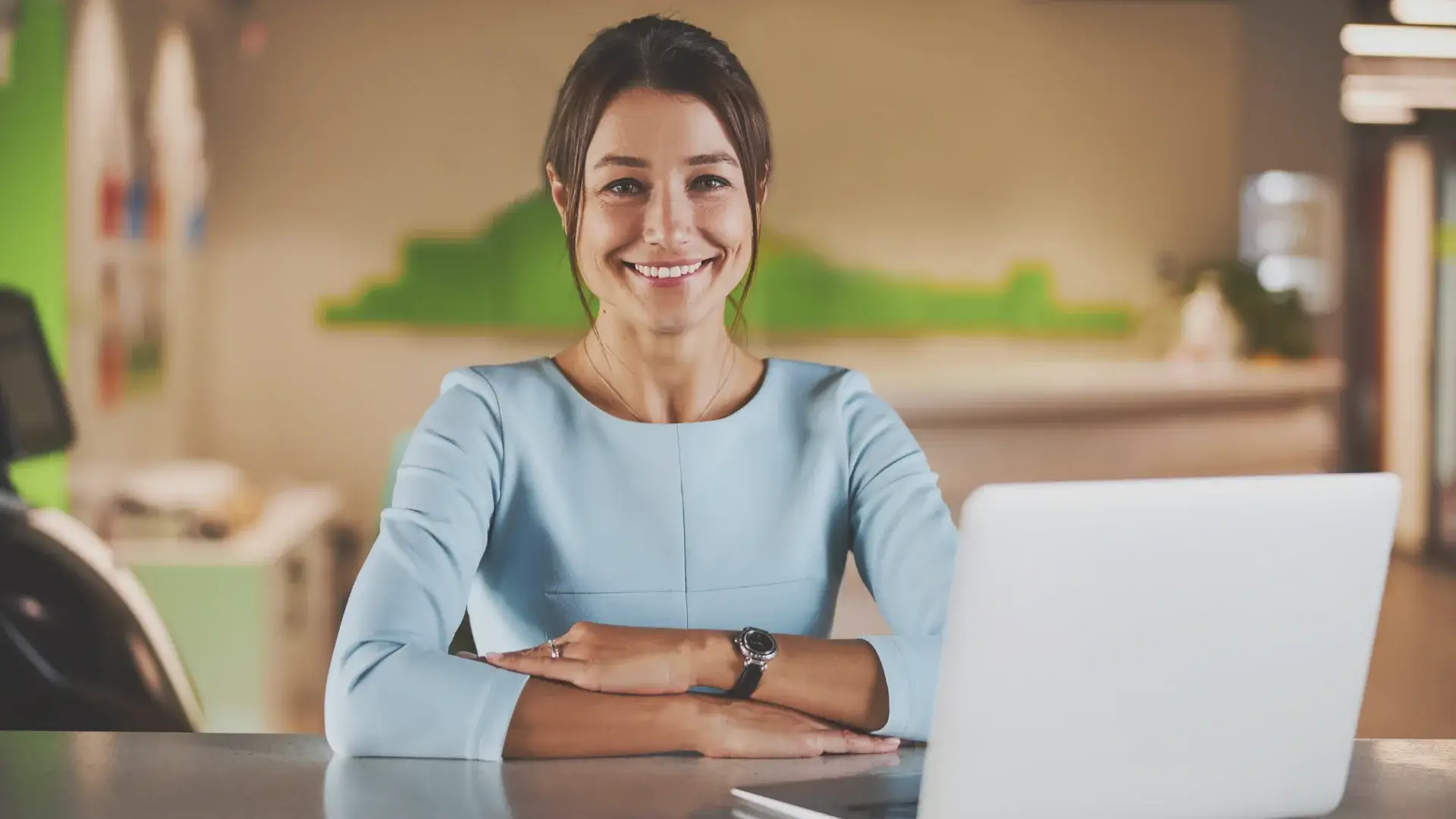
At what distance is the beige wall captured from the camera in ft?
17.0

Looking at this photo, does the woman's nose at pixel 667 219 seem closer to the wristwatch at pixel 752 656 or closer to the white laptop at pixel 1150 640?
the wristwatch at pixel 752 656

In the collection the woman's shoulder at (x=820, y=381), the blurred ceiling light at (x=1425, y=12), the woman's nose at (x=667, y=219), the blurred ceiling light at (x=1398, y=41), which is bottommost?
the woman's shoulder at (x=820, y=381)

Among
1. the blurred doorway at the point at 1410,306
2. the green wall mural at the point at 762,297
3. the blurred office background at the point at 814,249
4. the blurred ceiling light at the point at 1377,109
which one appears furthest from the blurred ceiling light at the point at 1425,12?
the green wall mural at the point at 762,297

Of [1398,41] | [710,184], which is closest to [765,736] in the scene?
[710,184]

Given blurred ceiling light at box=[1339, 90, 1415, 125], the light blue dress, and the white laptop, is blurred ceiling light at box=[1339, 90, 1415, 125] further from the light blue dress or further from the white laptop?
the white laptop

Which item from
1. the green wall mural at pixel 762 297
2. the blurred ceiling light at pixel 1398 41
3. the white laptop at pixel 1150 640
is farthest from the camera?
the blurred ceiling light at pixel 1398 41

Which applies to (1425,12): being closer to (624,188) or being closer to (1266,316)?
(1266,316)

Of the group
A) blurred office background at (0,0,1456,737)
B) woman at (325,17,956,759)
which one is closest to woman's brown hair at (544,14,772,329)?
woman at (325,17,956,759)

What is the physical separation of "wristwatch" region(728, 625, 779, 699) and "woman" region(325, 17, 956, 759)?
3.0 inches

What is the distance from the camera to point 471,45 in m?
5.29

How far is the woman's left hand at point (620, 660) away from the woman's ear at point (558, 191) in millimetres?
478

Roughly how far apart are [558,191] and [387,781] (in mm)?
709

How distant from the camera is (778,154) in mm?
5695

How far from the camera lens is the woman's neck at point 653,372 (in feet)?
4.75
